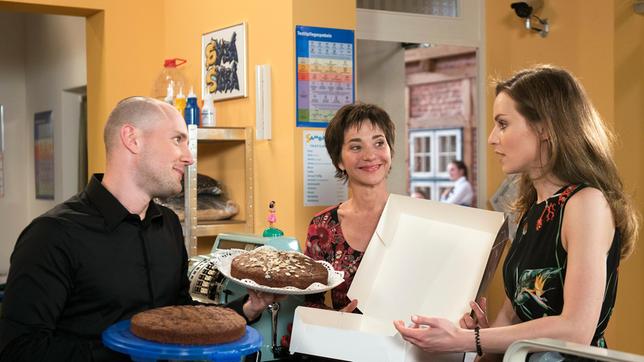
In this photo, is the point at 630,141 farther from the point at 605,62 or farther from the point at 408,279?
the point at 408,279

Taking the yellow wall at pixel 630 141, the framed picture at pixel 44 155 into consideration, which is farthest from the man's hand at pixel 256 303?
the framed picture at pixel 44 155

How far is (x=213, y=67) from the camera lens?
433cm

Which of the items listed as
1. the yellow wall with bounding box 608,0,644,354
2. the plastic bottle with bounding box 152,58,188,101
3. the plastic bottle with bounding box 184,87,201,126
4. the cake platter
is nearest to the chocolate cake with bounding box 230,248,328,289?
the cake platter

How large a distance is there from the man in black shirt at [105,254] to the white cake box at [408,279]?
44cm

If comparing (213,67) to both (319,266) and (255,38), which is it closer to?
(255,38)

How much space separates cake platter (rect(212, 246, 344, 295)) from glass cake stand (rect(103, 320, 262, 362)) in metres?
Result: 0.47

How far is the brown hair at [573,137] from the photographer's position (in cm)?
197

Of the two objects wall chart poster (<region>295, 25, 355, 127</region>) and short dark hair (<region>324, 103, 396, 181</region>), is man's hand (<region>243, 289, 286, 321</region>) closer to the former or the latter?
short dark hair (<region>324, 103, 396, 181</region>)

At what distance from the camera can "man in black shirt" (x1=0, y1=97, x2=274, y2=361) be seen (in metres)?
1.94

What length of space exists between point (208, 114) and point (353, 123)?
1.34m

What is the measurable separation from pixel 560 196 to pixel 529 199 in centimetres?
22

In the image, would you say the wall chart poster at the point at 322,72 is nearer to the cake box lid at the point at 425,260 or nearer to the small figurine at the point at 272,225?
the small figurine at the point at 272,225

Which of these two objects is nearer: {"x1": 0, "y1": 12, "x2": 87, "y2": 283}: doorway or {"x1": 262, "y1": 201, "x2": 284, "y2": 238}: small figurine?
{"x1": 262, "y1": 201, "x2": 284, "y2": 238}: small figurine

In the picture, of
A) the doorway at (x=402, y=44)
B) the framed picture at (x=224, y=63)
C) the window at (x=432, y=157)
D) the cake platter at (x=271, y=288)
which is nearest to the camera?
the cake platter at (x=271, y=288)
